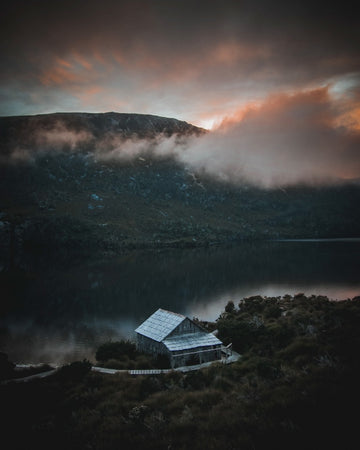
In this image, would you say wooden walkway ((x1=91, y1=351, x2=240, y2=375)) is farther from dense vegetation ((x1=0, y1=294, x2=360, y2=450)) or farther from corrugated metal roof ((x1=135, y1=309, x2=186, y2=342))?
dense vegetation ((x1=0, y1=294, x2=360, y2=450))

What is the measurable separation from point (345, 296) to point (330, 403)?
75.7m

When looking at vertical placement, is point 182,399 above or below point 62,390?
above

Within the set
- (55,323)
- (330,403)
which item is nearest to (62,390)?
(330,403)

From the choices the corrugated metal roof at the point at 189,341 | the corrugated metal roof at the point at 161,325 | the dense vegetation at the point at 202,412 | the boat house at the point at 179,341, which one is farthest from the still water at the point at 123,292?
the dense vegetation at the point at 202,412

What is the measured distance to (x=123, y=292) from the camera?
3499 inches

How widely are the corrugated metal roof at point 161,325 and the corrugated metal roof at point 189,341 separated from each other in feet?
3.91

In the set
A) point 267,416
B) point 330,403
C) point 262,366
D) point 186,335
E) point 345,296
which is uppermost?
point 330,403

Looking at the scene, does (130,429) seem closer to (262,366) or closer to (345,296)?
(262,366)

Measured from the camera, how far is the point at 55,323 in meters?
61.0

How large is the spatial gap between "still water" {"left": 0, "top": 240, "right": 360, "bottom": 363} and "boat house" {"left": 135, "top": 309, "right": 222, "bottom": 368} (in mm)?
10139

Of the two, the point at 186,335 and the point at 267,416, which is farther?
the point at 186,335

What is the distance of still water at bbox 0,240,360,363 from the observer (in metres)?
51.8

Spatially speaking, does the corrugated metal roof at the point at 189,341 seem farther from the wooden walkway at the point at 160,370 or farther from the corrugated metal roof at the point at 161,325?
the wooden walkway at the point at 160,370

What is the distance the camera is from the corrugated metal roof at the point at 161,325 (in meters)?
36.5
